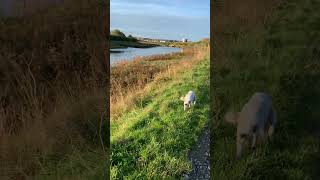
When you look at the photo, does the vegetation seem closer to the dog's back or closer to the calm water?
the calm water

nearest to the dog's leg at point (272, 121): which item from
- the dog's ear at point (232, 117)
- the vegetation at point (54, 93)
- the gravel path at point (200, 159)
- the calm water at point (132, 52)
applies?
the dog's ear at point (232, 117)

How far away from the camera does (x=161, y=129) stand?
12.0ft

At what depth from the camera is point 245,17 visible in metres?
4.39

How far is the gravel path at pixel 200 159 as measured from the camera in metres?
3.55

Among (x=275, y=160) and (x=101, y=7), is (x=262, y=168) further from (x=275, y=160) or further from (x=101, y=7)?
(x=101, y=7)

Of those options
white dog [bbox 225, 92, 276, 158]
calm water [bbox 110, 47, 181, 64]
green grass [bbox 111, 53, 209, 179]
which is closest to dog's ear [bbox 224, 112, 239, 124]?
white dog [bbox 225, 92, 276, 158]

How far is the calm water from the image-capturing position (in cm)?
367

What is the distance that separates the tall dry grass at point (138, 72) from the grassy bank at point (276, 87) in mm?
271

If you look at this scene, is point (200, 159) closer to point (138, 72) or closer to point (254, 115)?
point (254, 115)

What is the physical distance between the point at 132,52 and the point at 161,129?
0.61 meters

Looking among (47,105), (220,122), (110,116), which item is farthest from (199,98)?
(47,105)

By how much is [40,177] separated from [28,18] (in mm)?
1526

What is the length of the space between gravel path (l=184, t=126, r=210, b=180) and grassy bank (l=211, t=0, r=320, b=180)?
0.25 feet

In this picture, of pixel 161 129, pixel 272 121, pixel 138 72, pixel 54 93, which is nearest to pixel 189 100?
pixel 161 129
